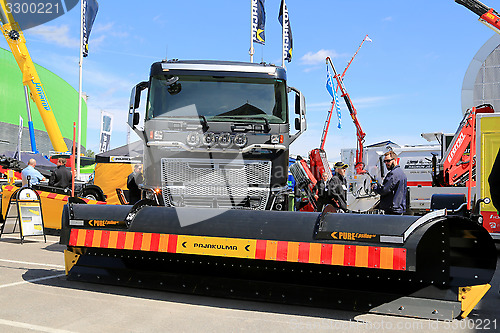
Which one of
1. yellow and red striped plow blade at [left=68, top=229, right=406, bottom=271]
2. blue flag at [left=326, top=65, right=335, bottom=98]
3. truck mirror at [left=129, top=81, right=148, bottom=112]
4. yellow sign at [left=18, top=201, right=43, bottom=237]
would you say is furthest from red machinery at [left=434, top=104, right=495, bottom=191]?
blue flag at [left=326, top=65, right=335, bottom=98]

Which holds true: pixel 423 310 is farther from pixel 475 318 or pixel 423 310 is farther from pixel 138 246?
pixel 138 246

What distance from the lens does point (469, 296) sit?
4633mm

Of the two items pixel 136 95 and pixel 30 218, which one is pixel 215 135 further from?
pixel 30 218

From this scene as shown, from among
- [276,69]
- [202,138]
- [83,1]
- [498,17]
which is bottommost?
[202,138]

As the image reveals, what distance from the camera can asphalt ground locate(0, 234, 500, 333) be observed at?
436 cm

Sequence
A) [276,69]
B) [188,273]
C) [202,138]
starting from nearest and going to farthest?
[188,273] < [202,138] < [276,69]

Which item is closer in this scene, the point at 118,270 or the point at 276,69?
the point at 118,270

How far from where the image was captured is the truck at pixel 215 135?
661 centimetres

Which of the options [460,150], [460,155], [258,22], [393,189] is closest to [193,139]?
[393,189]

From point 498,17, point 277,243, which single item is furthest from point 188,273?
point 498,17

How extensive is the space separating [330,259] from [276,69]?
11.5 feet

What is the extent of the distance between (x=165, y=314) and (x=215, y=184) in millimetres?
2240

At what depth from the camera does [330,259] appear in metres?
4.63

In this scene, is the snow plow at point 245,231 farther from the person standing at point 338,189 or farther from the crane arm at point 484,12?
the crane arm at point 484,12
